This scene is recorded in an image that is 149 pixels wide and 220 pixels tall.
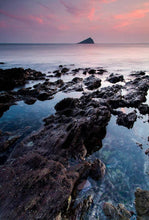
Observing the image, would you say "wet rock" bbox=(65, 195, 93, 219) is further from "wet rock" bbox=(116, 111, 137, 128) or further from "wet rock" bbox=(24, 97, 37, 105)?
"wet rock" bbox=(24, 97, 37, 105)

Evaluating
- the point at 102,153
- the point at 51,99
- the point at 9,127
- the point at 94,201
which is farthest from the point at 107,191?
the point at 51,99

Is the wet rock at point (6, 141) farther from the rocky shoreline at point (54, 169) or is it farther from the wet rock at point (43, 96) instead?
the wet rock at point (43, 96)

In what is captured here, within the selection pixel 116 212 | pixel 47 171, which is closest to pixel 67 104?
pixel 47 171

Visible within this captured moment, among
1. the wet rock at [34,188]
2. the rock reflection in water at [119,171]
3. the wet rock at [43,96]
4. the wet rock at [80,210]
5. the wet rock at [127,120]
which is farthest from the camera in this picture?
the wet rock at [43,96]

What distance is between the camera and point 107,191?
24.6 ft

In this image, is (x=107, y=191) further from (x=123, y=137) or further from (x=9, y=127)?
(x=9, y=127)

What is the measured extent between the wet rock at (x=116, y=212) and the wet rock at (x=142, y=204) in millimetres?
481

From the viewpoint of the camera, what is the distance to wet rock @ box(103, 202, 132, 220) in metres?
5.90

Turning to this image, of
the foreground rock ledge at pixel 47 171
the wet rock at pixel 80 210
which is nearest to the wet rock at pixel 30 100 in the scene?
the foreground rock ledge at pixel 47 171

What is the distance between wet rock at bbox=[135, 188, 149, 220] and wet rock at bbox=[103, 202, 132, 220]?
0.48 meters

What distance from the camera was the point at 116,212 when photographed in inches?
239

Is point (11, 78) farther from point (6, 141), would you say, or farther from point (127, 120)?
point (127, 120)

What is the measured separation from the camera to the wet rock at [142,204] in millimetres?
5973

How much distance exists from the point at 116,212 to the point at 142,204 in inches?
57.2
